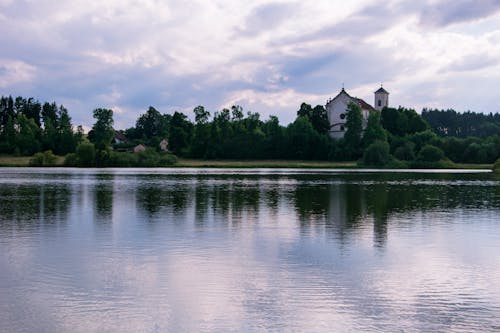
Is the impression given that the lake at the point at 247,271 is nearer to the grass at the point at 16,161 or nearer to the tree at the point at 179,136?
the grass at the point at 16,161

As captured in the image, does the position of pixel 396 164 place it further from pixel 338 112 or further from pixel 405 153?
pixel 338 112

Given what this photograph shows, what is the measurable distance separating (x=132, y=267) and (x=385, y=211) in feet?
61.4

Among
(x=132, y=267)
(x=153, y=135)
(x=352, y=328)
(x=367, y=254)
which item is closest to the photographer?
(x=352, y=328)

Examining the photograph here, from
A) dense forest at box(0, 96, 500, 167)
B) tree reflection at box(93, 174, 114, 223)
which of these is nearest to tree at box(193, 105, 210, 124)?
dense forest at box(0, 96, 500, 167)

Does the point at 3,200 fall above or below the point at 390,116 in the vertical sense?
below

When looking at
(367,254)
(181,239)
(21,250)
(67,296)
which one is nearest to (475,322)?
(367,254)

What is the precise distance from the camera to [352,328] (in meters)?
11.0

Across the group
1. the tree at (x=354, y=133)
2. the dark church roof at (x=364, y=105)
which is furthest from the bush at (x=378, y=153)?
the dark church roof at (x=364, y=105)

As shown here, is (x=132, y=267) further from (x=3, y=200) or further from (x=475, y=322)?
(x=3, y=200)

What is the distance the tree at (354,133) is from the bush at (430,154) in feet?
45.3

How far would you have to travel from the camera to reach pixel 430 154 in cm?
12100

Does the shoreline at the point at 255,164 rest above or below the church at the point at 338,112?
below

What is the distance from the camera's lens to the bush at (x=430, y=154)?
120938 mm

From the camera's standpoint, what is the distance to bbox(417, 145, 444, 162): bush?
121m
